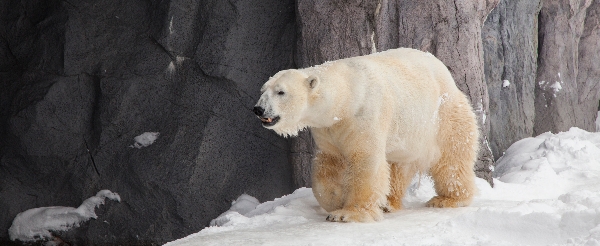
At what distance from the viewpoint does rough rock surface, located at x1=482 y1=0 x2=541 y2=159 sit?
359 inches

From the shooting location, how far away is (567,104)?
1019 centimetres

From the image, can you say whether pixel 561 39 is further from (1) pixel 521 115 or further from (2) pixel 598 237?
(2) pixel 598 237

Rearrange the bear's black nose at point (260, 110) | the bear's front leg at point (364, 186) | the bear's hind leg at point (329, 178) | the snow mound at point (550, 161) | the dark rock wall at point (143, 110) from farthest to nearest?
1. the dark rock wall at point (143, 110)
2. the snow mound at point (550, 161)
3. the bear's hind leg at point (329, 178)
4. the bear's front leg at point (364, 186)
5. the bear's black nose at point (260, 110)

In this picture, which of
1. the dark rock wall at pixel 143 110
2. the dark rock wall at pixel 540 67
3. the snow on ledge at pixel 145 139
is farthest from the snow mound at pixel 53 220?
the dark rock wall at pixel 540 67

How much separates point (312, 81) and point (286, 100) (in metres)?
0.22

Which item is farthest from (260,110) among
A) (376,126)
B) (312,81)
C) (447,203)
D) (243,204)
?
(243,204)

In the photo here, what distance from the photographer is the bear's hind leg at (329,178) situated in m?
4.72

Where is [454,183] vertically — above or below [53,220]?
above

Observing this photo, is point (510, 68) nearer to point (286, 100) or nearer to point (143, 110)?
point (143, 110)

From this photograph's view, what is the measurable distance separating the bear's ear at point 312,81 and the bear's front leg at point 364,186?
0.52 metres

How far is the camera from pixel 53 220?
8102 millimetres

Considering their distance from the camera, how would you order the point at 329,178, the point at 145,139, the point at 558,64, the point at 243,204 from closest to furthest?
the point at 329,178
the point at 243,204
the point at 145,139
the point at 558,64

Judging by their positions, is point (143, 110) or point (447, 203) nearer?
point (447, 203)

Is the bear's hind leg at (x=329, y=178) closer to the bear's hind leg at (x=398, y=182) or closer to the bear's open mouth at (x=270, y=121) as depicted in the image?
the bear's hind leg at (x=398, y=182)
